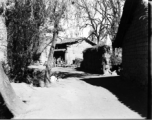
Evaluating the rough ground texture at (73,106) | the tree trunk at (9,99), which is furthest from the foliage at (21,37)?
the tree trunk at (9,99)

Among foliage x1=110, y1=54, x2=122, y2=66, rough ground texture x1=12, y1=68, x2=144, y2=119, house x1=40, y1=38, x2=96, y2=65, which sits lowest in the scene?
rough ground texture x1=12, y1=68, x2=144, y2=119

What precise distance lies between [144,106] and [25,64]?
871 cm

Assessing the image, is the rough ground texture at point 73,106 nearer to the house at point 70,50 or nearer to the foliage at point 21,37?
the foliage at point 21,37

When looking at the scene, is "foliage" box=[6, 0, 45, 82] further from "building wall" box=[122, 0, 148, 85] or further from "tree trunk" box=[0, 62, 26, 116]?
"building wall" box=[122, 0, 148, 85]

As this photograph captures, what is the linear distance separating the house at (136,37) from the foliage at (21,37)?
242 inches

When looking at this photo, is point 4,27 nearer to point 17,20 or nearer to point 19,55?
point 17,20

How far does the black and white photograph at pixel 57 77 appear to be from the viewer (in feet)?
19.4

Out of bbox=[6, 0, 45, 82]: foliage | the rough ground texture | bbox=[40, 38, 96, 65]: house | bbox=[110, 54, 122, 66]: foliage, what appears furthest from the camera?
A: bbox=[40, 38, 96, 65]: house

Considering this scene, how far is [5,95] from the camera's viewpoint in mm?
6152

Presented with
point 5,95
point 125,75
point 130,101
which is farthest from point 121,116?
point 125,75

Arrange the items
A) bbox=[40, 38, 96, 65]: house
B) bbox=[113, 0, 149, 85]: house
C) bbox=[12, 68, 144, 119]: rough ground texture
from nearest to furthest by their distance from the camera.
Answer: bbox=[12, 68, 144, 119]: rough ground texture
bbox=[113, 0, 149, 85]: house
bbox=[40, 38, 96, 65]: house

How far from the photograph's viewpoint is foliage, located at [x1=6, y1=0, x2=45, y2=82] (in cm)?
1195

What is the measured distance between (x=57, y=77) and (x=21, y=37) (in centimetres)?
418

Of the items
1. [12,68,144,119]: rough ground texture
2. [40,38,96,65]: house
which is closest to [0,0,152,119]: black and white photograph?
[12,68,144,119]: rough ground texture
